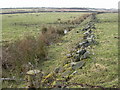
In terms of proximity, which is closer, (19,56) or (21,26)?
(19,56)

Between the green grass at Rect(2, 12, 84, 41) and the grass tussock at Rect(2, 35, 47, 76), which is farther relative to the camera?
the green grass at Rect(2, 12, 84, 41)

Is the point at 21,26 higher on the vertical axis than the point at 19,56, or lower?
higher

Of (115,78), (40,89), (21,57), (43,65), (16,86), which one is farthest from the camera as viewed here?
(43,65)

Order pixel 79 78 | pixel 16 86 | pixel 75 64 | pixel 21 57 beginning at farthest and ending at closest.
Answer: pixel 21 57, pixel 75 64, pixel 16 86, pixel 79 78

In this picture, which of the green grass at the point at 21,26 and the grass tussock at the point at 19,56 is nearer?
the grass tussock at the point at 19,56

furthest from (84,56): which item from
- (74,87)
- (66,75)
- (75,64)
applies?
(74,87)

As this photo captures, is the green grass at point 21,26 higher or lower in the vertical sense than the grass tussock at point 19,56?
higher

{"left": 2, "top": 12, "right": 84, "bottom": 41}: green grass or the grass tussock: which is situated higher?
{"left": 2, "top": 12, "right": 84, "bottom": 41}: green grass

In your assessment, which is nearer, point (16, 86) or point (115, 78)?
point (115, 78)

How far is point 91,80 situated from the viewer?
7.70 m

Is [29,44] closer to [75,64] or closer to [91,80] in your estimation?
[75,64]

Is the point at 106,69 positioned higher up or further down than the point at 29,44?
further down

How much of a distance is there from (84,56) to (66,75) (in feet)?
7.05

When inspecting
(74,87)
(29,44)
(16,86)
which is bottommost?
(16,86)
